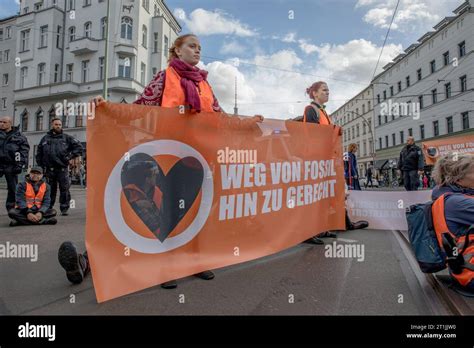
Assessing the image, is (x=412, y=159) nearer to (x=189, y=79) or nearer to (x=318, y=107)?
(x=318, y=107)

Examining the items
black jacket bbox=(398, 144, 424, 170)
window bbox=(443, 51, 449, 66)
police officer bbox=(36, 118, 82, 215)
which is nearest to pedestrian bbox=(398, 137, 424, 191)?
black jacket bbox=(398, 144, 424, 170)

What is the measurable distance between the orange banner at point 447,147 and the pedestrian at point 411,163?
7.01m

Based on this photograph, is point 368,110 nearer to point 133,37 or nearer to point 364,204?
point 133,37

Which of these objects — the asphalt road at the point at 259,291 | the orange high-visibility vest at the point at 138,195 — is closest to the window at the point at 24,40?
the asphalt road at the point at 259,291

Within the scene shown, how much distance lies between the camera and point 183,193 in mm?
3006

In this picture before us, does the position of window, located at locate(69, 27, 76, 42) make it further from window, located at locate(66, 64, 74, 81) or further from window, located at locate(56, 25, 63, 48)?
window, located at locate(66, 64, 74, 81)

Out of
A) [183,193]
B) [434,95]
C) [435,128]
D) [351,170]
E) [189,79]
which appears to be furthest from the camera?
[435,128]

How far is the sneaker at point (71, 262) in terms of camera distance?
277 centimetres

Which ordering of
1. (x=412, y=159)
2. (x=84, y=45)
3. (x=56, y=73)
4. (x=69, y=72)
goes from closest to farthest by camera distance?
(x=412, y=159)
(x=84, y=45)
(x=69, y=72)
(x=56, y=73)

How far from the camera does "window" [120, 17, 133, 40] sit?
30517 mm

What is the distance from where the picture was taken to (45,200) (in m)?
6.06

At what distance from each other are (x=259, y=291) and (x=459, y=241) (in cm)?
150

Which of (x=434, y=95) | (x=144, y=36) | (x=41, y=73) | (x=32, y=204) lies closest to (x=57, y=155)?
(x=32, y=204)

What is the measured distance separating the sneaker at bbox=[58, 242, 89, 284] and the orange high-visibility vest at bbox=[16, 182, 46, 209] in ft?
12.4
